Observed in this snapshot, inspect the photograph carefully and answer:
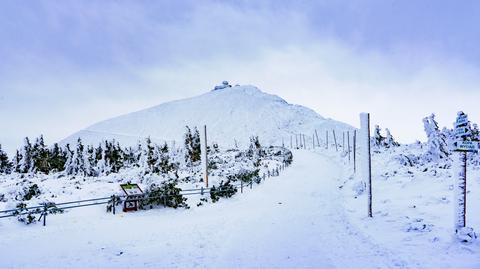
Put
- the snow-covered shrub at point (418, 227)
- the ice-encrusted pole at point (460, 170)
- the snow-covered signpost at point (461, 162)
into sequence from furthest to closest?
the snow-covered shrub at point (418, 227) < the ice-encrusted pole at point (460, 170) < the snow-covered signpost at point (461, 162)

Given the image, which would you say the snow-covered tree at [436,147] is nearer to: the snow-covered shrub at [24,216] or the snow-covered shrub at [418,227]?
the snow-covered shrub at [418,227]

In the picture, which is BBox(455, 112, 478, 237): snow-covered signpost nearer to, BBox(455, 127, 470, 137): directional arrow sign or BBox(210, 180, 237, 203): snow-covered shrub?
BBox(455, 127, 470, 137): directional arrow sign

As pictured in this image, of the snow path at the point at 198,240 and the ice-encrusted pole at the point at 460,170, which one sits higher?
the ice-encrusted pole at the point at 460,170

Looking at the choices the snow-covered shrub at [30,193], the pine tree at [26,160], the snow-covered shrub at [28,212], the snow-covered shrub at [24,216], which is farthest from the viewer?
the pine tree at [26,160]

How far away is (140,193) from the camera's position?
18.4m

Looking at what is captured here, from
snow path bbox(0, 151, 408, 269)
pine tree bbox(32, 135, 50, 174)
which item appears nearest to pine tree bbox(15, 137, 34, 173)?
pine tree bbox(32, 135, 50, 174)

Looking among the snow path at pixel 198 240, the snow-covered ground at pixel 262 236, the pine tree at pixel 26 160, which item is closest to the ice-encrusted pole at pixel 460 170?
the snow-covered ground at pixel 262 236

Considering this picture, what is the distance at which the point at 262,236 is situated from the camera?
12.5 m

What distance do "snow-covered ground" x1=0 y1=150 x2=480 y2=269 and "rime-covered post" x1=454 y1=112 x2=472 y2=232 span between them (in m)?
0.73

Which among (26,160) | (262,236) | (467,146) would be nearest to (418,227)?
(467,146)

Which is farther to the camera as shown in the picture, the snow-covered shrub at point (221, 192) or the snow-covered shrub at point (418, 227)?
the snow-covered shrub at point (221, 192)

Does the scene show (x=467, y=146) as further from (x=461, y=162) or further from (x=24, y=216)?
(x=24, y=216)

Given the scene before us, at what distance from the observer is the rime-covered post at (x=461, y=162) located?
9.55 meters

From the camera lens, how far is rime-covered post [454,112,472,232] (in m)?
9.55
